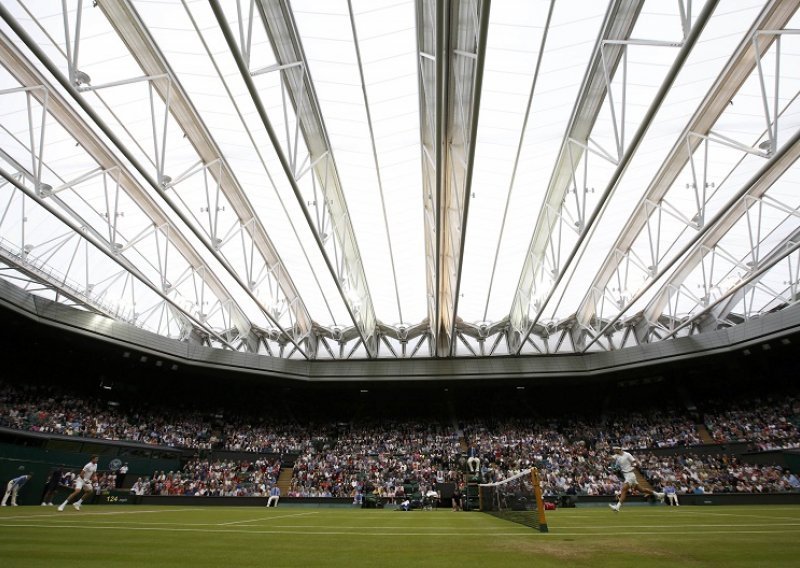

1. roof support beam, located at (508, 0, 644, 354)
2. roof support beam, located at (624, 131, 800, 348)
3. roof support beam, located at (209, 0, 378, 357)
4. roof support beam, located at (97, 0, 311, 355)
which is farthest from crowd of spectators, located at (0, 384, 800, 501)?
roof support beam, located at (508, 0, 644, 354)

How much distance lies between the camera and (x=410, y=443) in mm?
37562

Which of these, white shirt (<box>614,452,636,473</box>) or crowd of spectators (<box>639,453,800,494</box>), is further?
crowd of spectators (<box>639,453,800,494</box>)

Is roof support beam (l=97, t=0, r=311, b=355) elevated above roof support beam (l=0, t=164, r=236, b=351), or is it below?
above

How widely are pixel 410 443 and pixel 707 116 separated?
101ft

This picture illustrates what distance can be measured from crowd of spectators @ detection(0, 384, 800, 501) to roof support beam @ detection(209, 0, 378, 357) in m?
12.5

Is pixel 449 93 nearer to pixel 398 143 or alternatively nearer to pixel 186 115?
pixel 398 143

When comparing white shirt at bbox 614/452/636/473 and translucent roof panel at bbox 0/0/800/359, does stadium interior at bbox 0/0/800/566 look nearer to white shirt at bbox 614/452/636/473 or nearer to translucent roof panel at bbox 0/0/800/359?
translucent roof panel at bbox 0/0/800/359

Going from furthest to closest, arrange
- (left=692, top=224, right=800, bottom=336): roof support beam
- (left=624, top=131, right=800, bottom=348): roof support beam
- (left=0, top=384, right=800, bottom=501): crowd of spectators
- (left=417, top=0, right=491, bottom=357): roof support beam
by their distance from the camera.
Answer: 1. (left=0, top=384, right=800, bottom=501): crowd of spectators
2. (left=692, top=224, right=800, bottom=336): roof support beam
3. (left=624, top=131, right=800, bottom=348): roof support beam
4. (left=417, top=0, right=491, bottom=357): roof support beam

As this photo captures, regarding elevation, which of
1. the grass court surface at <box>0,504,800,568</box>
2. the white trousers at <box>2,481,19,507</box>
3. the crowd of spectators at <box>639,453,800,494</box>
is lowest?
the grass court surface at <box>0,504,800,568</box>

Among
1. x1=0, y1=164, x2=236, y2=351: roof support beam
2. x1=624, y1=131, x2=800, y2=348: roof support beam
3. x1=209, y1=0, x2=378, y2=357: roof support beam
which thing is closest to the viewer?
x1=209, y1=0, x2=378, y2=357: roof support beam

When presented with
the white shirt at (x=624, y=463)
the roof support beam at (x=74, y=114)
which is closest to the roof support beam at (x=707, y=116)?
the white shirt at (x=624, y=463)

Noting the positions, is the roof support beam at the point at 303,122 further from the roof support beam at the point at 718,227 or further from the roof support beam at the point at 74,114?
the roof support beam at the point at 718,227

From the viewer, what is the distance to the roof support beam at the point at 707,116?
12.5 metres

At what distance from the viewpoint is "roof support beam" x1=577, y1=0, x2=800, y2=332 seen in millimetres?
12453
